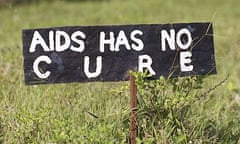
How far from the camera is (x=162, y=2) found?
1192 cm

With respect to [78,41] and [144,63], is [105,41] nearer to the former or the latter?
[78,41]

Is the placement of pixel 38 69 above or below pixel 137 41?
below

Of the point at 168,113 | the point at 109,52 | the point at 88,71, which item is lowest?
the point at 168,113

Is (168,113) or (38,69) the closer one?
(38,69)

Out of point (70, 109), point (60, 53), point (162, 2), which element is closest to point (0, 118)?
point (70, 109)

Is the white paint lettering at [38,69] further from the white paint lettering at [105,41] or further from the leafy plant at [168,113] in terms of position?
the leafy plant at [168,113]

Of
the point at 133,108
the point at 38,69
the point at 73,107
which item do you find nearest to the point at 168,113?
the point at 133,108

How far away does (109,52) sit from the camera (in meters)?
3.31

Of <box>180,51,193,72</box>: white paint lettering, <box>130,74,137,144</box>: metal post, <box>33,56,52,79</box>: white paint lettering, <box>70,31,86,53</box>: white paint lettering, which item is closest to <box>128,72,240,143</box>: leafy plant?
<box>130,74,137,144</box>: metal post

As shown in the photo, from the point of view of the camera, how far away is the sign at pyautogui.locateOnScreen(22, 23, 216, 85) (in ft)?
10.6

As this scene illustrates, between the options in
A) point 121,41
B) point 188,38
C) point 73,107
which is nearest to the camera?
point 121,41

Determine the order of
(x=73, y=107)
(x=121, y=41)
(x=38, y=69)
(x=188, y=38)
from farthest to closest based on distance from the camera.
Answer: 1. (x=73, y=107)
2. (x=188, y=38)
3. (x=121, y=41)
4. (x=38, y=69)

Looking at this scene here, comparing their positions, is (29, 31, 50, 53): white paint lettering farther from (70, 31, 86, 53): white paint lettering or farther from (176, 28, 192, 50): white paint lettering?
(176, 28, 192, 50): white paint lettering

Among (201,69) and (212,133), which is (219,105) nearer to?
(212,133)
